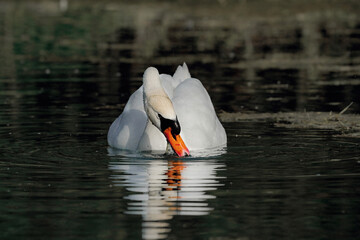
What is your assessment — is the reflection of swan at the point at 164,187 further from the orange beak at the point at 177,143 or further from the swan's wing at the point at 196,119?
the swan's wing at the point at 196,119

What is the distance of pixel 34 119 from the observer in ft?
49.1

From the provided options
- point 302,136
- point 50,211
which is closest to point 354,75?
point 302,136

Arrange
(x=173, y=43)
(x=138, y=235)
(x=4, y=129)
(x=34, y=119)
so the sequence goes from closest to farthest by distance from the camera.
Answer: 1. (x=138, y=235)
2. (x=4, y=129)
3. (x=34, y=119)
4. (x=173, y=43)

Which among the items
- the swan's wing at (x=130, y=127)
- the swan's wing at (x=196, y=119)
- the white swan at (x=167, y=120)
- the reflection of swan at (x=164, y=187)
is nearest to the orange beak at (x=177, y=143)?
the white swan at (x=167, y=120)

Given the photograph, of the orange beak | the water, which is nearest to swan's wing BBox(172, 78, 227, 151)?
the water

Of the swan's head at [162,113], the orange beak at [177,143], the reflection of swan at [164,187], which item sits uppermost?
the swan's head at [162,113]

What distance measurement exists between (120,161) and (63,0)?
35.8 m

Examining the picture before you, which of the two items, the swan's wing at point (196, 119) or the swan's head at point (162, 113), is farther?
the swan's wing at point (196, 119)

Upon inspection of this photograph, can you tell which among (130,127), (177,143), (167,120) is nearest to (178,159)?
(177,143)

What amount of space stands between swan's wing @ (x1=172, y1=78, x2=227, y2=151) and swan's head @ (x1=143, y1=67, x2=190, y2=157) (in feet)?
1.92

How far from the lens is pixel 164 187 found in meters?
9.94

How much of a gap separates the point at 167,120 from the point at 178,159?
542 millimetres

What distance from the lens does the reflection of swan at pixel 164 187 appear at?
8648mm

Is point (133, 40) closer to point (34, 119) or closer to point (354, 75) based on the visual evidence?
point (354, 75)
